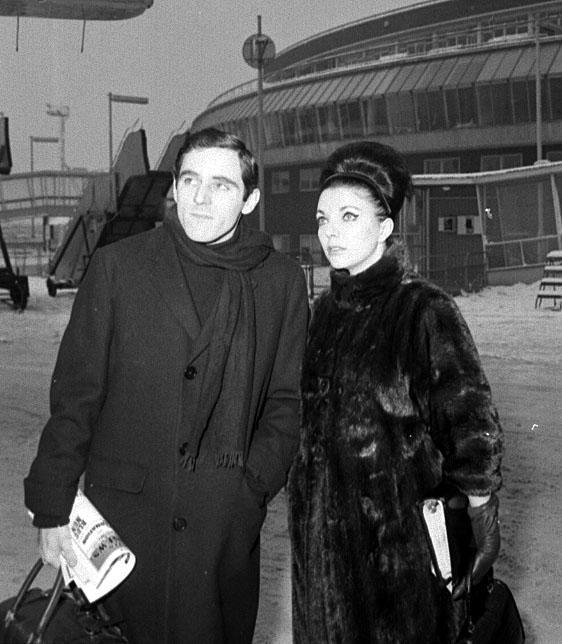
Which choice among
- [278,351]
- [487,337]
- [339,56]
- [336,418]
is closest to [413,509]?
[336,418]

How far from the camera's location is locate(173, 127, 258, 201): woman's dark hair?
2.41m

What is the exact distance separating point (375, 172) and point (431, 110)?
126 ft

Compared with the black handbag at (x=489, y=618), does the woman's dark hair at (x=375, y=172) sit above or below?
above

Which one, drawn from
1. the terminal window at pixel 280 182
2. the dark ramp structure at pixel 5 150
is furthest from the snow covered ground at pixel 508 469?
the terminal window at pixel 280 182

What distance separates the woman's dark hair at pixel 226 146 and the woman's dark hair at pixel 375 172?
20 centimetres

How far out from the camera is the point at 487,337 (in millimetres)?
13148

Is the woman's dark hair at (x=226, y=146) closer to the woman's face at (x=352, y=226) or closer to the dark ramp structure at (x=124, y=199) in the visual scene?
the woman's face at (x=352, y=226)

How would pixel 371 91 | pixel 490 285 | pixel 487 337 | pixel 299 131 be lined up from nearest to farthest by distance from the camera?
pixel 487 337 → pixel 490 285 → pixel 371 91 → pixel 299 131

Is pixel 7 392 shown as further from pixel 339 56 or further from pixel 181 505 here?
pixel 339 56

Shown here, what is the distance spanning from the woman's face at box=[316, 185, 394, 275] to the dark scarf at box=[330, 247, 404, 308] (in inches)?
1.3

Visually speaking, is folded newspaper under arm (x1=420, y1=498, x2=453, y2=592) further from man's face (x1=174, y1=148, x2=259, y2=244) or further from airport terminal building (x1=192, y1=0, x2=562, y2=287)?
airport terminal building (x1=192, y1=0, x2=562, y2=287)

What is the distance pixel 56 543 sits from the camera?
2275mm

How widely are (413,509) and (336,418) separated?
305 millimetres

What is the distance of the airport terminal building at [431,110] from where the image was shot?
32.6m
